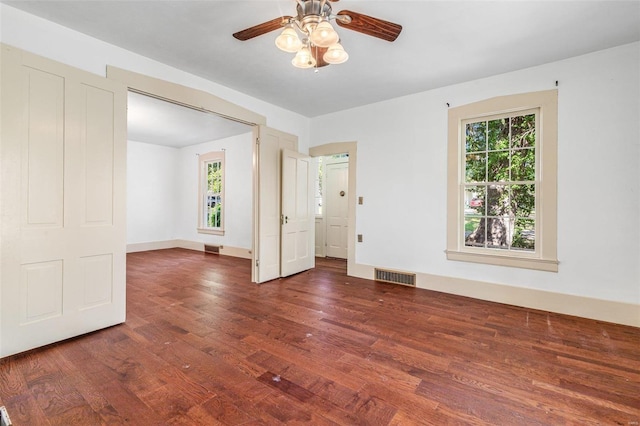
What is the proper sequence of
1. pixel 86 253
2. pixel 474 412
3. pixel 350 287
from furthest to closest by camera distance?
pixel 350 287 → pixel 86 253 → pixel 474 412

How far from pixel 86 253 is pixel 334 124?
4036mm

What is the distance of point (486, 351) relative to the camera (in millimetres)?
2381

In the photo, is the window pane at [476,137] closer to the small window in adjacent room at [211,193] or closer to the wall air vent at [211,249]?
the small window in adjacent room at [211,193]

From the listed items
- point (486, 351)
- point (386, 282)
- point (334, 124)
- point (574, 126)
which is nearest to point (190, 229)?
point (334, 124)

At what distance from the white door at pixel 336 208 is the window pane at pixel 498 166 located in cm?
331

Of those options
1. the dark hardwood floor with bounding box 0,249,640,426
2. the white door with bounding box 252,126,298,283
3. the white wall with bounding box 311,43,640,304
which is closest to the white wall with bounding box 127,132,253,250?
the white door with bounding box 252,126,298,283

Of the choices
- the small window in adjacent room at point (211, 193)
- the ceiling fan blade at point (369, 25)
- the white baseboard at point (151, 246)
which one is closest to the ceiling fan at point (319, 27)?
the ceiling fan blade at point (369, 25)

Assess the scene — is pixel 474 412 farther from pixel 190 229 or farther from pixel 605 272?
pixel 190 229

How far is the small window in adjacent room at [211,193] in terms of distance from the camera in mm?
7246

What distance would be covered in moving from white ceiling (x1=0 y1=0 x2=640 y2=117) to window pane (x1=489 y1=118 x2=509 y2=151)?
632 mm

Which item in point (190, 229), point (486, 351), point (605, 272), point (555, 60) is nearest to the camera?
point (486, 351)

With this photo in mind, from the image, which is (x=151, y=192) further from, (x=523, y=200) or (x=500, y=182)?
(x=523, y=200)

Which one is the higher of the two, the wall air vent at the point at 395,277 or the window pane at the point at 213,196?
the window pane at the point at 213,196

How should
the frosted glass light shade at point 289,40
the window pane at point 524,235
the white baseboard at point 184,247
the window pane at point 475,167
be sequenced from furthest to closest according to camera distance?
the white baseboard at point 184,247, the window pane at point 475,167, the window pane at point 524,235, the frosted glass light shade at point 289,40
